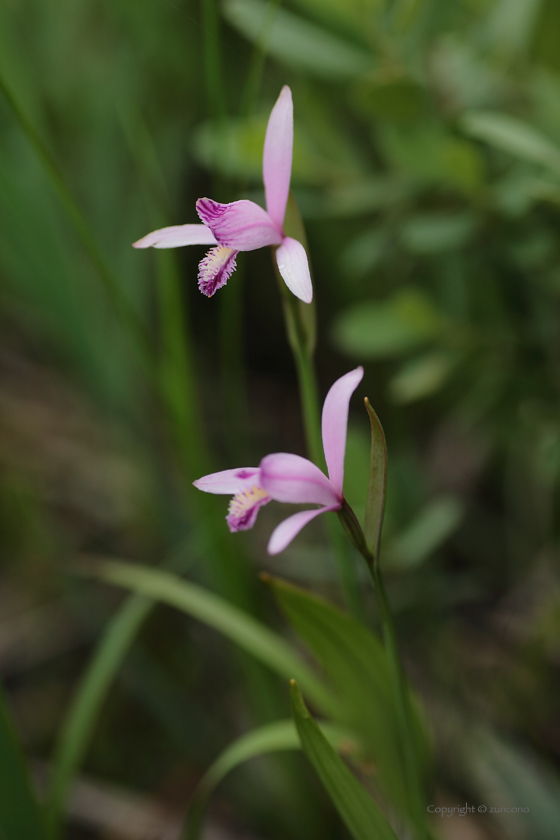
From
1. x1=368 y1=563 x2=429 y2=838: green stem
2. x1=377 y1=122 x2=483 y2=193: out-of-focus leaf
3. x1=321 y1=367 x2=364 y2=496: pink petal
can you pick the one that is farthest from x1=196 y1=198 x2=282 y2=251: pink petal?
x1=377 y1=122 x2=483 y2=193: out-of-focus leaf

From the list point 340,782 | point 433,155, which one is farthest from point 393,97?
point 340,782

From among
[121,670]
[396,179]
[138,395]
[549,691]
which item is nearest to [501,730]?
[549,691]

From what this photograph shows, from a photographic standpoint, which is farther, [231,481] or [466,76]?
[466,76]

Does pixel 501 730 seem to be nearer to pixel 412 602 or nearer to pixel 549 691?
pixel 549 691

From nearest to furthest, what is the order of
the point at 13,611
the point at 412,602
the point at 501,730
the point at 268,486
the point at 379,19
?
the point at 268,486 < the point at 379,19 < the point at 501,730 < the point at 412,602 < the point at 13,611

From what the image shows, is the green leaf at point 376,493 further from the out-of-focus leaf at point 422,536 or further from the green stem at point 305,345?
the out-of-focus leaf at point 422,536

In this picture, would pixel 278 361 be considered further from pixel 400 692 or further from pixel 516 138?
pixel 400 692
